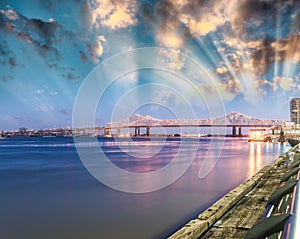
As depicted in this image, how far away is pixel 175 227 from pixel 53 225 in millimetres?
3175

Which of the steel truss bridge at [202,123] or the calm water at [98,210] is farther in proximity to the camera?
the steel truss bridge at [202,123]

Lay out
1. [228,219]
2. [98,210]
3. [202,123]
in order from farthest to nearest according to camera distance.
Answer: [202,123]
[98,210]
[228,219]

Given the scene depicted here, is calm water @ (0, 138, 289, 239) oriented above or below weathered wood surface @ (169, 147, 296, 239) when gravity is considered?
below

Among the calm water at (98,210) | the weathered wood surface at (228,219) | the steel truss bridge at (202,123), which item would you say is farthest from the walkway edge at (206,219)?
the steel truss bridge at (202,123)

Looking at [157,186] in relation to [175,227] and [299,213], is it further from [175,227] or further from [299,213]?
[299,213]

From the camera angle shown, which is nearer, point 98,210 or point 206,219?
point 206,219

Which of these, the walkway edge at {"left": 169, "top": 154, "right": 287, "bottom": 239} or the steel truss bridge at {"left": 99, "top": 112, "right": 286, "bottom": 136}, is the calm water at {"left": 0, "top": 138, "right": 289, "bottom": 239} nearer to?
the walkway edge at {"left": 169, "top": 154, "right": 287, "bottom": 239}

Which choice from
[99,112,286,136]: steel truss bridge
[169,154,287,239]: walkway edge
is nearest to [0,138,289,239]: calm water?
[169,154,287,239]: walkway edge

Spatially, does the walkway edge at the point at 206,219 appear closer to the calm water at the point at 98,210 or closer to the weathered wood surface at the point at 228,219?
the weathered wood surface at the point at 228,219

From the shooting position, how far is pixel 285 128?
9944 centimetres

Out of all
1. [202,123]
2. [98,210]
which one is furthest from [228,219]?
[202,123]

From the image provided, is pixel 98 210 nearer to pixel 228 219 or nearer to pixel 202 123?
pixel 228 219

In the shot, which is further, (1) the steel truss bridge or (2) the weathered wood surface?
(1) the steel truss bridge

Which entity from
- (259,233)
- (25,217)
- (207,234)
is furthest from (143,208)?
(259,233)
